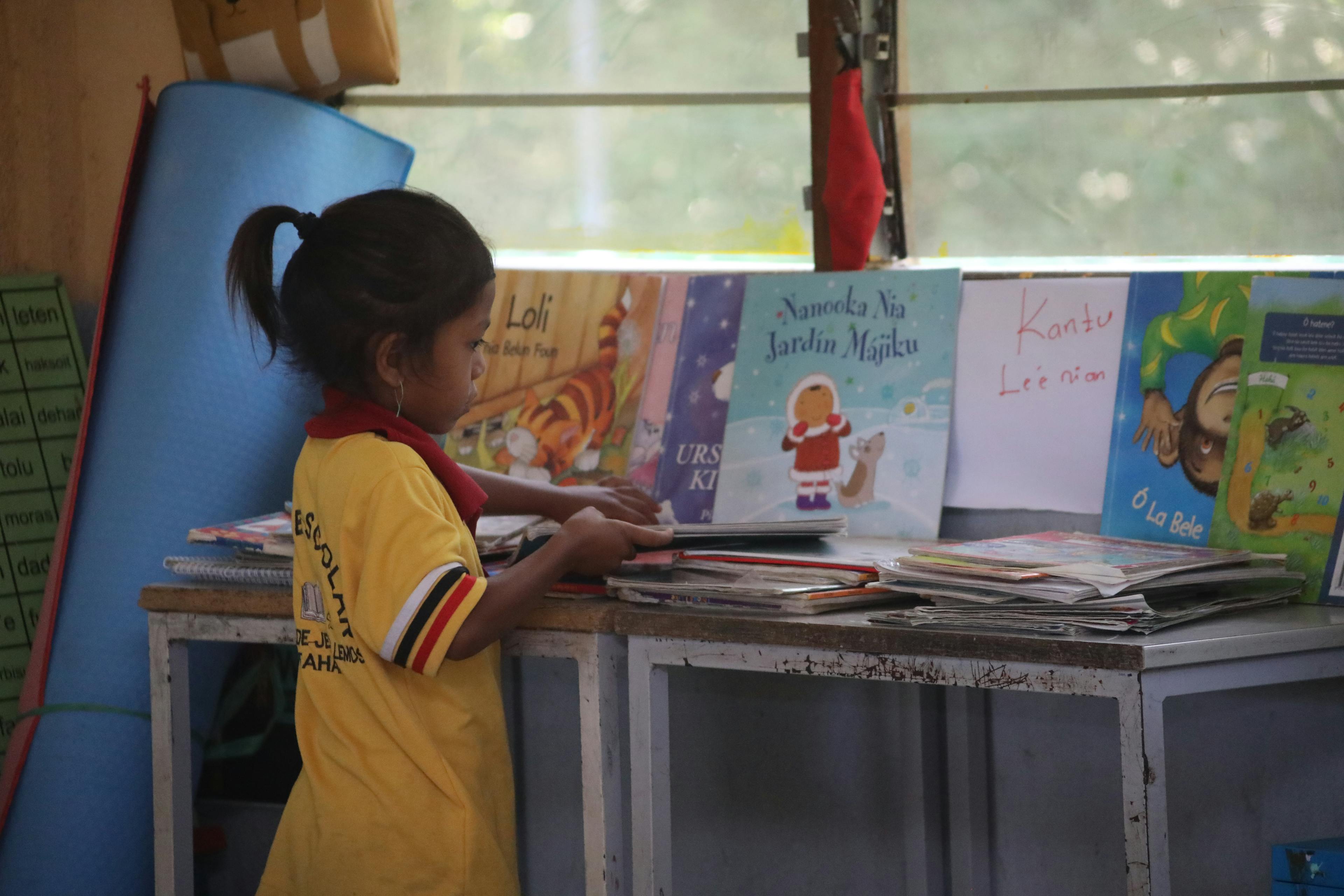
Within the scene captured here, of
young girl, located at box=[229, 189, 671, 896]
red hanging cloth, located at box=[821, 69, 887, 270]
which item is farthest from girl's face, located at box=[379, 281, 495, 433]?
red hanging cloth, located at box=[821, 69, 887, 270]

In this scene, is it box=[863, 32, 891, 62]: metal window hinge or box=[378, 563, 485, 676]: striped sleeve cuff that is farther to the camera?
box=[863, 32, 891, 62]: metal window hinge

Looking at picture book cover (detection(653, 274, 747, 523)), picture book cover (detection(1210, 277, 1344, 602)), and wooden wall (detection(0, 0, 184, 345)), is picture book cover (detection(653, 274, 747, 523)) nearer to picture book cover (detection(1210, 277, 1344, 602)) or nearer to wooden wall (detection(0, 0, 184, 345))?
picture book cover (detection(1210, 277, 1344, 602))

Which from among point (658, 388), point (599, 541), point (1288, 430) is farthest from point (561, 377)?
point (1288, 430)

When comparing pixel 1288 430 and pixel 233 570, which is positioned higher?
pixel 1288 430

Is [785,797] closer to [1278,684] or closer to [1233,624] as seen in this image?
[1278,684]

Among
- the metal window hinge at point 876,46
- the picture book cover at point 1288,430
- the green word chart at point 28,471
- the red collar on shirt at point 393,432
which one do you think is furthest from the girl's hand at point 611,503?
the green word chart at point 28,471

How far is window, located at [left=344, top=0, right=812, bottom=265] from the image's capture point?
2.19 meters

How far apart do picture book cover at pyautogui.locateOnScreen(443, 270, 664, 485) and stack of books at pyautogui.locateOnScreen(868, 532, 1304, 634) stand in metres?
0.67

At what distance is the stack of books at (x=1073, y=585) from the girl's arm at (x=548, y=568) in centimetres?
27

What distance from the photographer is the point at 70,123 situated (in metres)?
2.29

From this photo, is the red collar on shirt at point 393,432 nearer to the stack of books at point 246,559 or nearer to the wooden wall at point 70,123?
the stack of books at point 246,559

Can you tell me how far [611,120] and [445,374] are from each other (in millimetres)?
1152

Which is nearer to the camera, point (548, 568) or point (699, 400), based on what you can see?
point (548, 568)

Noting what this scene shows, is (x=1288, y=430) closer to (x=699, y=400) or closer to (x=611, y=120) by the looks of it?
(x=699, y=400)
